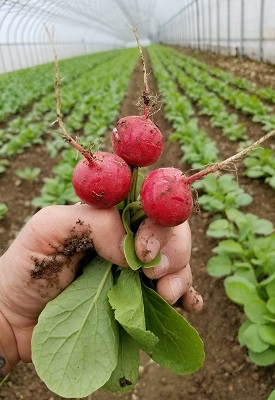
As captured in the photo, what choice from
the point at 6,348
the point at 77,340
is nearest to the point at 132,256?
the point at 77,340

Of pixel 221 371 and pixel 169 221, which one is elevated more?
pixel 169 221

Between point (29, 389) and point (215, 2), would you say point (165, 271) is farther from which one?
point (215, 2)

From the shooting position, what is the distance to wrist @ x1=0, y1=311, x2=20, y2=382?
1621 mm

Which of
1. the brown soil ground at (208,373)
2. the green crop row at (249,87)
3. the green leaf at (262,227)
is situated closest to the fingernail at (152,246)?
the brown soil ground at (208,373)

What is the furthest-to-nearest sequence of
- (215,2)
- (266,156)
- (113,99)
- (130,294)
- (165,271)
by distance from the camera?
(215,2)
(113,99)
(266,156)
(165,271)
(130,294)

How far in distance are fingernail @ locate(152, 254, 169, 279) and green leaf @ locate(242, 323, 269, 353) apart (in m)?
0.92

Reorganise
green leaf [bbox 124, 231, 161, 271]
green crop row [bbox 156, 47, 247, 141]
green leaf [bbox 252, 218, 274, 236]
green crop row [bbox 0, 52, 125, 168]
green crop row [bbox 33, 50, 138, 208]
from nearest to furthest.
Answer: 1. green leaf [bbox 124, 231, 161, 271]
2. green leaf [bbox 252, 218, 274, 236]
3. green crop row [bbox 33, 50, 138, 208]
4. green crop row [bbox 156, 47, 247, 141]
5. green crop row [bbox 0, 52, 125, 168]

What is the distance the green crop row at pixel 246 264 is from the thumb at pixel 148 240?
220 millimetres

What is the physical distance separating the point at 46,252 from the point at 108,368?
42 cm

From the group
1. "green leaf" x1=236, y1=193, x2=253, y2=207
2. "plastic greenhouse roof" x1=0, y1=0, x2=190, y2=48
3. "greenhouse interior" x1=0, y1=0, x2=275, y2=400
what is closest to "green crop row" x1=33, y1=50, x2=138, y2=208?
"greenhouse interior" x1=0, y1=0, x2=275, y2=400

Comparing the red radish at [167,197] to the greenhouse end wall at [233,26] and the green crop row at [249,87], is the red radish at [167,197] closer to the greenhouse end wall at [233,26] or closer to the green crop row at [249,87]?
the green crop row at [249,87]

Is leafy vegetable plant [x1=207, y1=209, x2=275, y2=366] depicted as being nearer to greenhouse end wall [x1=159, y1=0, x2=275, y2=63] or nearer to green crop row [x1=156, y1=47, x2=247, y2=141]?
green crop row [x1=156, y1=47, x2=247, y2=141]

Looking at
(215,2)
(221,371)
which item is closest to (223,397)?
(221,371)

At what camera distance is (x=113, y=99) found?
27.4 feet
